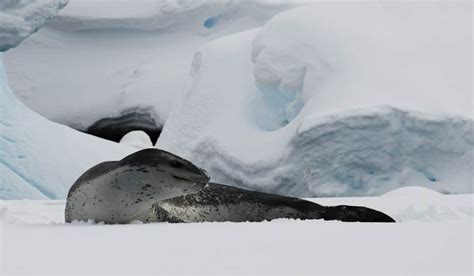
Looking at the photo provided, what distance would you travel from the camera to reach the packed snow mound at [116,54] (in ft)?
50.5

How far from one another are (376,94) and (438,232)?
5906mm

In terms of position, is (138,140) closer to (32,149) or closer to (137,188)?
(32,149)

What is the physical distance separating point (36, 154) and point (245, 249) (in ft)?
22.7

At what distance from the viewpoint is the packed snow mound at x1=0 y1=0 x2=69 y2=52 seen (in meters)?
7.77

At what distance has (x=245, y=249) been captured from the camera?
59.9 inches

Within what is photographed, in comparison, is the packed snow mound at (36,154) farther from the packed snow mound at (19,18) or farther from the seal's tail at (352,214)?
the seal's tail at (352,214)

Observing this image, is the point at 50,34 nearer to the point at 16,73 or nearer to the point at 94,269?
the point at 16,73

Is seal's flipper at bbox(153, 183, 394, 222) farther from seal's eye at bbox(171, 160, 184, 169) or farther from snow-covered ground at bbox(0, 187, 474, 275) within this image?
snow-covered ground at bbox(0, 187, 474, 275)

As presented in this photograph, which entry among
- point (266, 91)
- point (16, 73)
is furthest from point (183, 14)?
point (266, 91)

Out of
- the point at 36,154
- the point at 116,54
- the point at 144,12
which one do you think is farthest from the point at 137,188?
the point at 116,54

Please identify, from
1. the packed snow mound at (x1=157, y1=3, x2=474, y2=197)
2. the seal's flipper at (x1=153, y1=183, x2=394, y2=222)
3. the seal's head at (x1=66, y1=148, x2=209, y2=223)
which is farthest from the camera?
the packed snow mound at (x1=157, y1=3, x2=474, y2=197)

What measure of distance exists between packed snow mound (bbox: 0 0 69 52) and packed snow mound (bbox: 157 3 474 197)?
94.0 inches

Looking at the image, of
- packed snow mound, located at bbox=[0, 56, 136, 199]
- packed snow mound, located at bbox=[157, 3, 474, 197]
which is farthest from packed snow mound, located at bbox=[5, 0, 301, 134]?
packed snow mound, located at bbox=[0, 56, 136, 199]

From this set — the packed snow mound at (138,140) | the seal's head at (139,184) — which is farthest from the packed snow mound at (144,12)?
the seal's head at (139,184)
